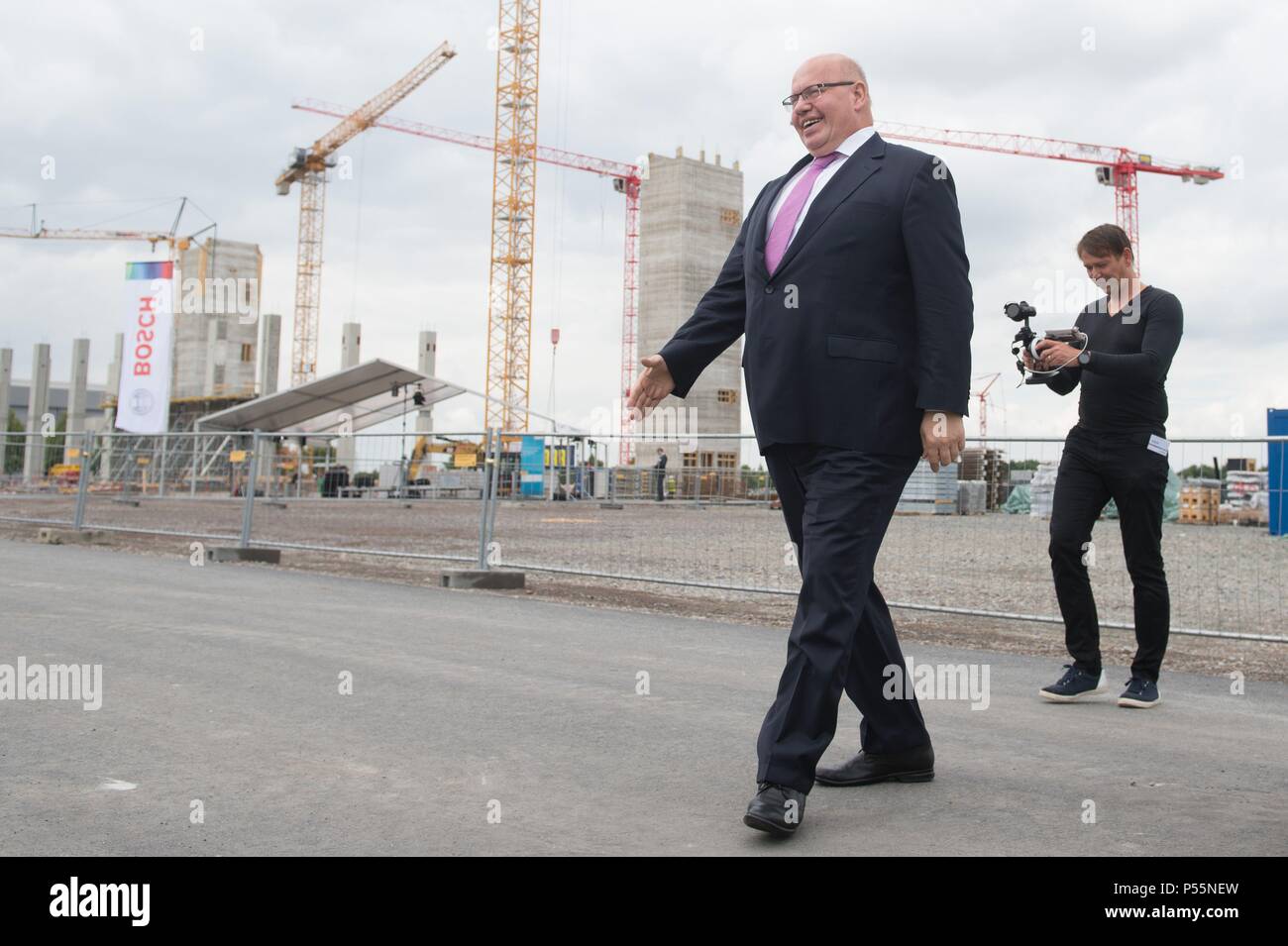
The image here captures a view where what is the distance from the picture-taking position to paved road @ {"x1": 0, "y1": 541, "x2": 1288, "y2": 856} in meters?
2.88

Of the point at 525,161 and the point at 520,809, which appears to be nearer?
the point at 520,809

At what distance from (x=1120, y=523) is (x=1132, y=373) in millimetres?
673

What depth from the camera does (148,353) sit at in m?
28.3

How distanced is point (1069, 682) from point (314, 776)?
3.32 meters

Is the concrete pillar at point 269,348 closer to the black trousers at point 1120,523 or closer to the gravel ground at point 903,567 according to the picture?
the gravel ground at point 903,567

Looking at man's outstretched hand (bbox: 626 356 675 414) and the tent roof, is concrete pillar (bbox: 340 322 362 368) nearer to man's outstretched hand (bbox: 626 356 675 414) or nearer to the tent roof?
the tent roof

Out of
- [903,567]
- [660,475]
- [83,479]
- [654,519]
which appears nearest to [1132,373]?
[903,567]

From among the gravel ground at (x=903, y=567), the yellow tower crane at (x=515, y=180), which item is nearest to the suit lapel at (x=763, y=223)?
the gravel ground at (x=903, y=567)

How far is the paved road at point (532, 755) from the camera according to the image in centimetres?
288

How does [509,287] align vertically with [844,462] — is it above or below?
above

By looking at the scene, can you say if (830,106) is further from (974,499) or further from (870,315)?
(974,499)
